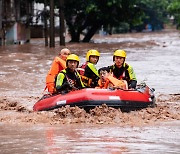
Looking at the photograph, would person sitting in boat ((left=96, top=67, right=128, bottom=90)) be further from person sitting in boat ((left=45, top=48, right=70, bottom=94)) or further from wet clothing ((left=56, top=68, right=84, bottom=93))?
person sitting in boat ((left=45, top=48, right=70, bottom=94))

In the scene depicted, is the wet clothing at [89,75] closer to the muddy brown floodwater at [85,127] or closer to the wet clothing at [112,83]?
the wet clothing at [112,83]

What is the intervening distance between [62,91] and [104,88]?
2.66 ft

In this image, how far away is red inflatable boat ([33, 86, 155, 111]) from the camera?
10844 mm

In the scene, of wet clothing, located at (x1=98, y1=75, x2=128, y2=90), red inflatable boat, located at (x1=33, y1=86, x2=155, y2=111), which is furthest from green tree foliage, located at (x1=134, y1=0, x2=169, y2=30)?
red inflatable boat, located at (x1=33, y1=86, x2=155, y2=111)

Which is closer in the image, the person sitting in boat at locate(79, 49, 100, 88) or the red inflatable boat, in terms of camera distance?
the red inflatable boat

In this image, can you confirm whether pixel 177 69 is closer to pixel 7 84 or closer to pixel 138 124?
pixel 7 84

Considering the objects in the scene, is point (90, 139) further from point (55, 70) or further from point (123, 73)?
point (55, 70)

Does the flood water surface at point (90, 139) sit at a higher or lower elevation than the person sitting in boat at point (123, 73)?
lower

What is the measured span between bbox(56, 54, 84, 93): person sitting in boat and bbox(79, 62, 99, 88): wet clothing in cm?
28

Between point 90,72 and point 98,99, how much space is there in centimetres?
115

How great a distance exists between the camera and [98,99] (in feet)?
35.7

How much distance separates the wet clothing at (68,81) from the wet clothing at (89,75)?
30 centimetres

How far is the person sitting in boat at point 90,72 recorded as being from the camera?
11.9 m

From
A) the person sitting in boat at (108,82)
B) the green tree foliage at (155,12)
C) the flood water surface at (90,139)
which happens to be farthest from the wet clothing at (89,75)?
the green tree foliage at (155,12)
